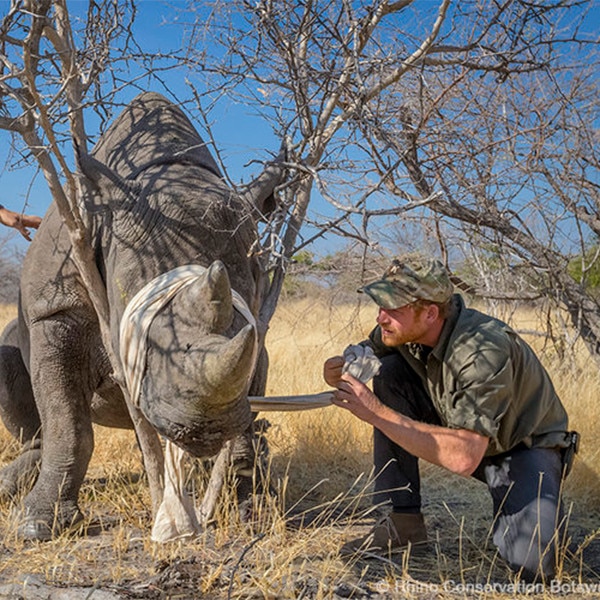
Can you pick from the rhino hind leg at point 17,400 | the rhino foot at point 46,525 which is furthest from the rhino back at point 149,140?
the rhino foot at point 46,525

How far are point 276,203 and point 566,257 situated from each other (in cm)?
373

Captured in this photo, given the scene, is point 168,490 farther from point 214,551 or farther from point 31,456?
point 31,456

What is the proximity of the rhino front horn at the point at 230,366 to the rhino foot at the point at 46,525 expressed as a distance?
193 centimetres

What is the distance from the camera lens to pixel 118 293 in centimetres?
361

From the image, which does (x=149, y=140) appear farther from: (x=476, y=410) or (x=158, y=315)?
(x=476, y=410)

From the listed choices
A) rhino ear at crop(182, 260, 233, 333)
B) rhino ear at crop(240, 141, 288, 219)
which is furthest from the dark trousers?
rhino ear at crop(182, 260, 233, 333)

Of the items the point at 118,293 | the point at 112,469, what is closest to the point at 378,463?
the point at 118,293

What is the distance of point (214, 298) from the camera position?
2.81 metres

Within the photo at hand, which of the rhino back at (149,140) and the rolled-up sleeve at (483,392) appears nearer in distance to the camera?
the rolled-up sleeve at (483,392)

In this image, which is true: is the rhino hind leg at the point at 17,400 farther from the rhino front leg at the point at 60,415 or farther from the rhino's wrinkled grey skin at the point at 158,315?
the rhino front leg at the point at 60,415

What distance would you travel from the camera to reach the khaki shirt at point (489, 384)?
3.71m

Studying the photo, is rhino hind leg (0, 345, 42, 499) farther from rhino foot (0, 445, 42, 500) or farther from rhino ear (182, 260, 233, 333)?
rhino ear (182, 260, 233, 333)

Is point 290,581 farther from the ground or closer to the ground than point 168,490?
closer to the ground

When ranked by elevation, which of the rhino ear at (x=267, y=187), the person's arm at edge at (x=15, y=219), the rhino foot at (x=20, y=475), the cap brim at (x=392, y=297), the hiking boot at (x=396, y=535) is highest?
the person's arm at edge at (x=15, y=219)
